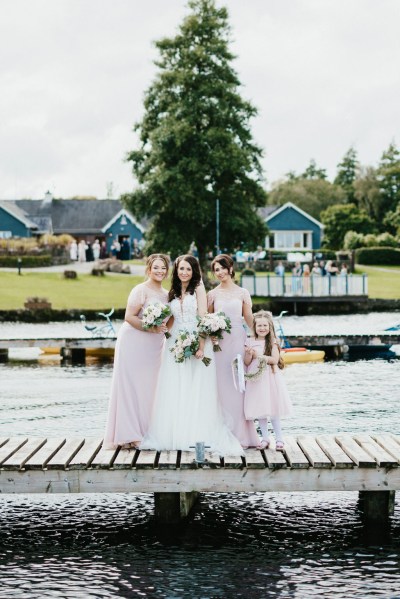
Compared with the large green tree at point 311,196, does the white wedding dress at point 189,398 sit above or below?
below

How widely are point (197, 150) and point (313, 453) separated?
1848 inches

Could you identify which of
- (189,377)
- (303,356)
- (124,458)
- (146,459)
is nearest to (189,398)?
(189,377)

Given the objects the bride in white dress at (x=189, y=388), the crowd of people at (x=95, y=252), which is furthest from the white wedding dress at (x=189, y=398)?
the crowd of people at (x=95, y=252)

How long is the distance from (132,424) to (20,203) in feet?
302

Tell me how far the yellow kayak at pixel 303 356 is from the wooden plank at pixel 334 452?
17721 mm

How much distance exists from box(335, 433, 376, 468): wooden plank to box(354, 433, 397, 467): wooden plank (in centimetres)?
6

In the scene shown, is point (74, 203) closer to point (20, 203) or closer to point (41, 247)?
point (20, 203)

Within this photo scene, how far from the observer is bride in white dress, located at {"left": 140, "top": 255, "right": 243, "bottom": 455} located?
11281 millimetres

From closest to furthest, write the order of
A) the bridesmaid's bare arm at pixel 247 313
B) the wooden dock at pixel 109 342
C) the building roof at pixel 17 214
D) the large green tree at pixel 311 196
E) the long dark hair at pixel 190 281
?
the long dark hair at pixel 190 281
the bridesmaid's bare arm at pixel 247 313
the wooden dock at pixel 109 342
the building roof at pixel 17 214
the large green tree at pixel 311 196

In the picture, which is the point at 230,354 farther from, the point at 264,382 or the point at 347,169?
the point at 347,169

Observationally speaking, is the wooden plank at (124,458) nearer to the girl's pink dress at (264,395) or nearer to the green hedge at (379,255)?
the girl's pink dress at (264,395)

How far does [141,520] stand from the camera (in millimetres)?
11930

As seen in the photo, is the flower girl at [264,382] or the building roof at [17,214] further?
the building roof at [17,214]

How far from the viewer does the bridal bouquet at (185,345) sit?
36.3ft
